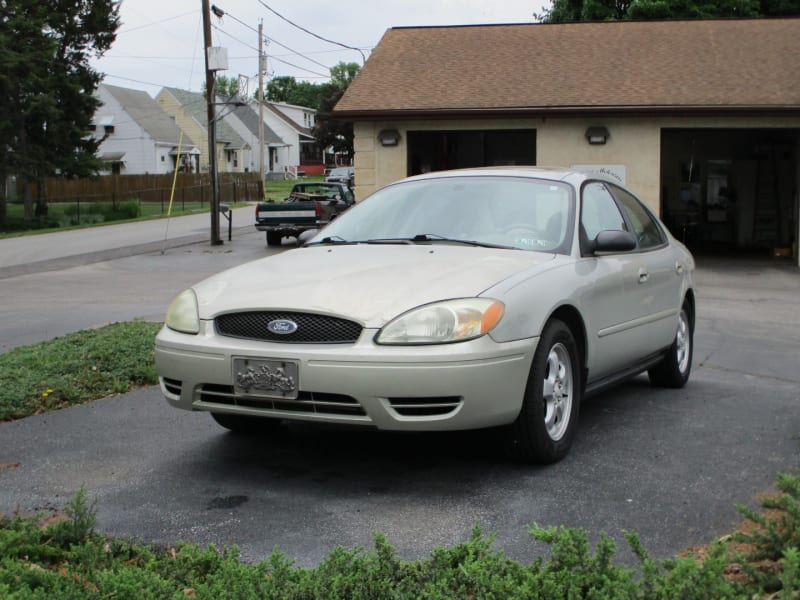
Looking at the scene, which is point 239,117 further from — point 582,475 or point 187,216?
point 582,475

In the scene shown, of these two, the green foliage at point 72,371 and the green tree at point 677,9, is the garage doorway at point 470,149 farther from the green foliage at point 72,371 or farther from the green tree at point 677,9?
the green foliage at point 72,371

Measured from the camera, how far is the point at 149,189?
187 feet

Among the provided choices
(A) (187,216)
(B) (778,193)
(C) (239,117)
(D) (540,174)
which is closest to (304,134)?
(C) (239,117)

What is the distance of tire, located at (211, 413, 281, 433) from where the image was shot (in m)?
5.82

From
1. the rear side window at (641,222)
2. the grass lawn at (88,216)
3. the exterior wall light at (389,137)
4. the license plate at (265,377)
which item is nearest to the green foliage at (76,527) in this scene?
the license plate at (265,377)

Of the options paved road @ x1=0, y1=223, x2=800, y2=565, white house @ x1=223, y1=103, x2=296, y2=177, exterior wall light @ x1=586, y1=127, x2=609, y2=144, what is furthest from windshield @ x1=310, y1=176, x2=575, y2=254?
white house @ x1=223, y1=103, x2=296, y2=177

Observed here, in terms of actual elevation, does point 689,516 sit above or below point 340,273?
below

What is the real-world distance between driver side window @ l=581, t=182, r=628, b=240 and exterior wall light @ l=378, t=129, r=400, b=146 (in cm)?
1562

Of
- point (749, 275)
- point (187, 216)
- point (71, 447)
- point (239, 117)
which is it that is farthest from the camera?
point (239, 117)

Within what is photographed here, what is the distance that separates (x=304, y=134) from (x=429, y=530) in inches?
3885

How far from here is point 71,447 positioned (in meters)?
5.78

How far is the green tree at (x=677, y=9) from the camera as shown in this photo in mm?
34281

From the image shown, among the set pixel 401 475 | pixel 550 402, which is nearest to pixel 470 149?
pixel 550 402

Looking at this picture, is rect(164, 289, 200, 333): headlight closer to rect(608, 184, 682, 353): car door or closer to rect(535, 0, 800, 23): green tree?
rect(608, 184, 682, 353): car door
